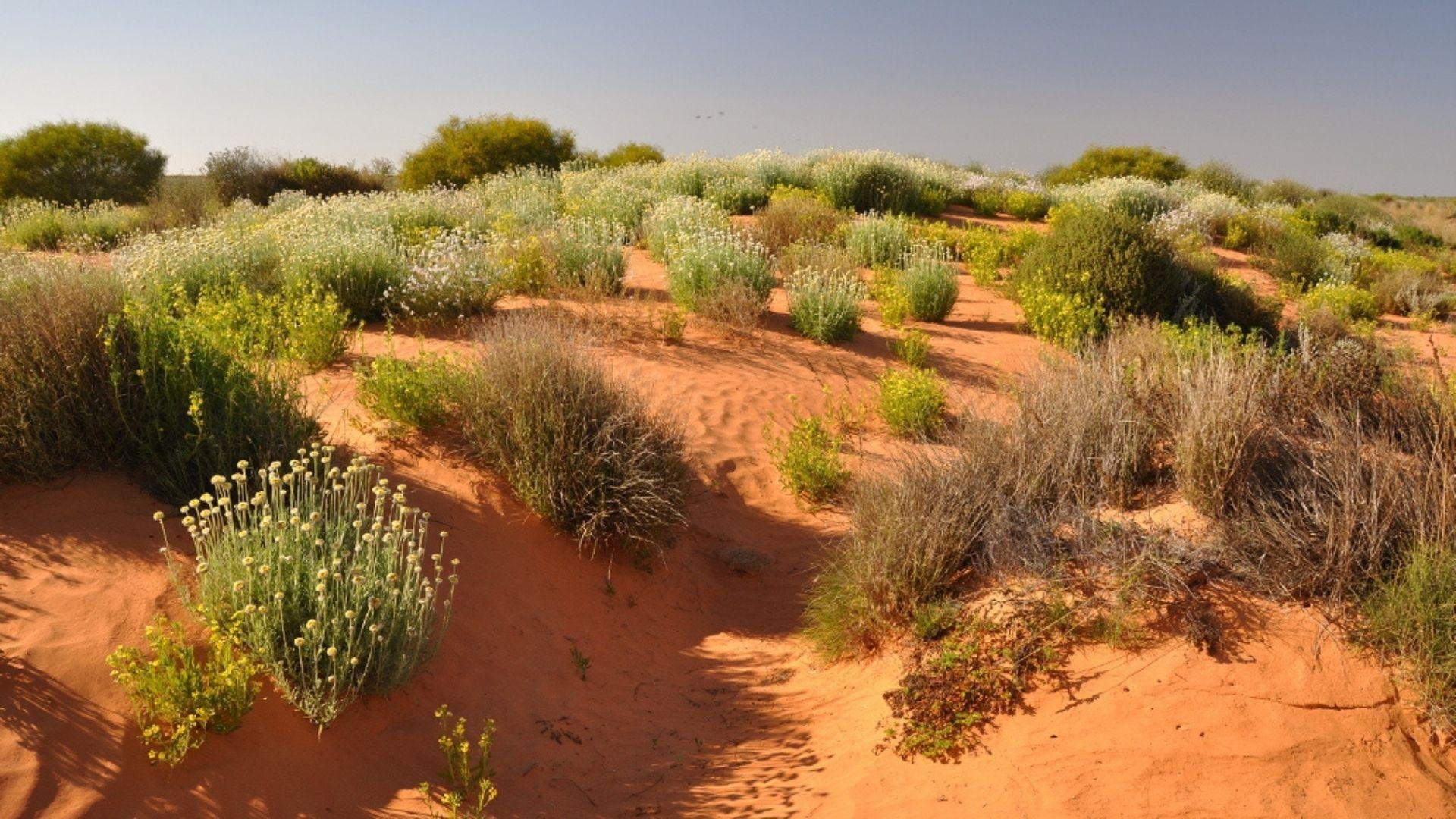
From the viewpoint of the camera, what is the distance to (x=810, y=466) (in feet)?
23.2

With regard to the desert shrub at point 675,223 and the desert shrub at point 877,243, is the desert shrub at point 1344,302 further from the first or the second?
the desert shrub at point 675,223

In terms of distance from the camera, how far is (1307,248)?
16.0m

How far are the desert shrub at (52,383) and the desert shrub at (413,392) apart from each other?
5.35 ft

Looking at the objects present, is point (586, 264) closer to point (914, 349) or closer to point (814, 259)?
point (814, 259)

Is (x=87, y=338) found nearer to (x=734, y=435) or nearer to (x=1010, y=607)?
(x=734, y=435)

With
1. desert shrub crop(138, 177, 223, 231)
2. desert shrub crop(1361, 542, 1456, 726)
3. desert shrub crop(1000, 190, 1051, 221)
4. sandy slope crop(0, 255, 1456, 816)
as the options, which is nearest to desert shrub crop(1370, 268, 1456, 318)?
desert shrub crop(1000, 190, 1051, 221)

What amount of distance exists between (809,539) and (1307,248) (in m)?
13.9

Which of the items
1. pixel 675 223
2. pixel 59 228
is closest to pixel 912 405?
pixel 675 223

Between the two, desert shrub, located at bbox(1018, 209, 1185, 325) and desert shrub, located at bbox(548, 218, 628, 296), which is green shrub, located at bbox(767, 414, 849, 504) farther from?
desert shrub, located at bbox(1018, 209, 1185, 325)

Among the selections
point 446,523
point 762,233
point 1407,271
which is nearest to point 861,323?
point 762,233

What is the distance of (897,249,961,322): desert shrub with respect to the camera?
458 inches

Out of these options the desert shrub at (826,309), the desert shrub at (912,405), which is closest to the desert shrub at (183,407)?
the desert shrub at (912,405)

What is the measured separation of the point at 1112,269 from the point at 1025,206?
10556 mm

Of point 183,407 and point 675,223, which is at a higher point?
point 675,223
